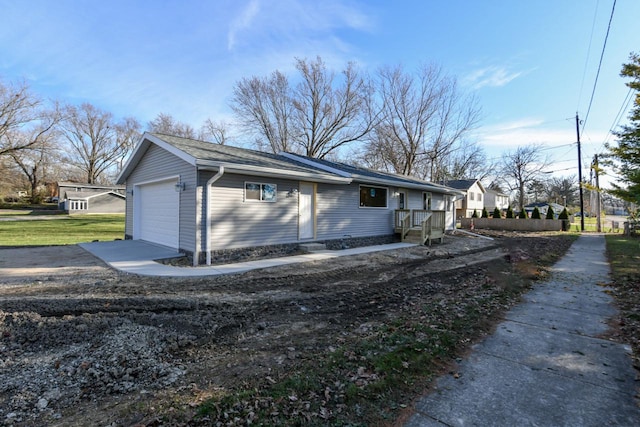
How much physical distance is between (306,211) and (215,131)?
25652 millimetres

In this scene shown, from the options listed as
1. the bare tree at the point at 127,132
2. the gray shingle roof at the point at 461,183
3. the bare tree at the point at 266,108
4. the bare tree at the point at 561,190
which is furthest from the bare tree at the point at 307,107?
the bare tree at the point at 561,190

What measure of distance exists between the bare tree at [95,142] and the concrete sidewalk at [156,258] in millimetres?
43571

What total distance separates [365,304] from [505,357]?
2200 mm

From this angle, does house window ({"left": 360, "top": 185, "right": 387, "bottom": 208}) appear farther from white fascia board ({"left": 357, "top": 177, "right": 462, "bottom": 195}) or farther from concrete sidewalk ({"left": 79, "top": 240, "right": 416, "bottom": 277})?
concrete sidewalk ({"left": 79, "top": 240, "right": 416, "bottom": 277})

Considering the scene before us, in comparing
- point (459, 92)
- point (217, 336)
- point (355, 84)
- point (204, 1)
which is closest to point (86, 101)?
point (355, 84)

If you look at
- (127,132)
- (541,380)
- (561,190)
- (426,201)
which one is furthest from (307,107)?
(561,190)

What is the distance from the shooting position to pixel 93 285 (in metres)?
5.94

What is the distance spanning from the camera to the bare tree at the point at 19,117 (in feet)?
86.3

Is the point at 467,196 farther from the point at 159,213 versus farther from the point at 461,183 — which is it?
the point at 159,213

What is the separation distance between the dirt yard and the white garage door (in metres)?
2.21

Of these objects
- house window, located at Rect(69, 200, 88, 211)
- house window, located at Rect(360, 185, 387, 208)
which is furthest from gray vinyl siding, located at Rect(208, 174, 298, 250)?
house window, located at Rect(69, 200, 88, 211)

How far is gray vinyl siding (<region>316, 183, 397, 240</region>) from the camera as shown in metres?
11.3

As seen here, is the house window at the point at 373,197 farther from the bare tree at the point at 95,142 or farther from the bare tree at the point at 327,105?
the bare tree at the point at 95,142

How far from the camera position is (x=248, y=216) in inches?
359
